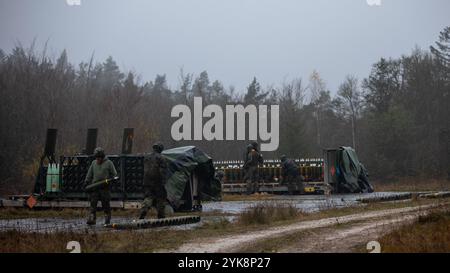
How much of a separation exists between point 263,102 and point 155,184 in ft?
142

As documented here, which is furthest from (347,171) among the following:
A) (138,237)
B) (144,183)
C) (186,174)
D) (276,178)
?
(138,237)

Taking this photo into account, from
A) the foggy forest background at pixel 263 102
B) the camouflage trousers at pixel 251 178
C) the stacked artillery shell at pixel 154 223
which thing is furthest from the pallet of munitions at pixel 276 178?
the stacked artillery shell at pixel 154 223

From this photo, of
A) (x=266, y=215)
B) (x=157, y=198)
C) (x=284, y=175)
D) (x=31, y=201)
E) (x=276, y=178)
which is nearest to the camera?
(x=266, y=215)

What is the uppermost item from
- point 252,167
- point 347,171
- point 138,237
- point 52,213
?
point 252,167

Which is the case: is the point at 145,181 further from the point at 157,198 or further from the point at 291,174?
the point at 291,174

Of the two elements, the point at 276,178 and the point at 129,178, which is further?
the point at 276,178

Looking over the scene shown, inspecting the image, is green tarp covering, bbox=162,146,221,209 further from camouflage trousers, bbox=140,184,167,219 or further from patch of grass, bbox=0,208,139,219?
camouflage trousers, bbox=140,184,167,219

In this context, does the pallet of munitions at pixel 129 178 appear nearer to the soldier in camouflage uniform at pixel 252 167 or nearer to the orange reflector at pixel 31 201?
the orange reflector at pixel 31 201

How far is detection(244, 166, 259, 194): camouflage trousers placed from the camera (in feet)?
103

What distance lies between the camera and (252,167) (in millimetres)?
31125

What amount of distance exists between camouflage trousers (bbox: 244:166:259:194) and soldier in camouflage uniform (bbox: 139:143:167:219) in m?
13.7

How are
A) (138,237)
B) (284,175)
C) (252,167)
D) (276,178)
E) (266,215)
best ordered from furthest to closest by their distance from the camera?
(276,178)
(284,175)
(252,167)
(266,215)
(138,237)

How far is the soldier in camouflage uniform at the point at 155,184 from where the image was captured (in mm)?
17406
